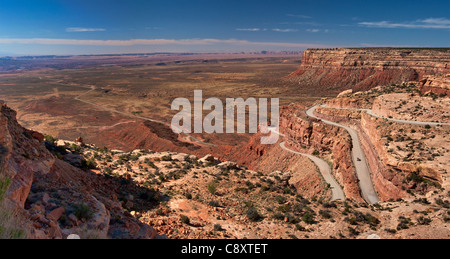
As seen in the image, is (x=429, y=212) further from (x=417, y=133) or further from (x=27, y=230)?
(x=27, y=230)

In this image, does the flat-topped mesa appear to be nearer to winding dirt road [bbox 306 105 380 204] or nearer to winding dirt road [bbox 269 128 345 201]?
winding dirt road [bbox 306 105 380 204]

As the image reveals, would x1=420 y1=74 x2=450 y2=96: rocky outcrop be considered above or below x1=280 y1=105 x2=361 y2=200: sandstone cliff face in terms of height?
above

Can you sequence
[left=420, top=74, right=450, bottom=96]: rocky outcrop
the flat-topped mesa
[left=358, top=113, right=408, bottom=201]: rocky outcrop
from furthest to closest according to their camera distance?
the flat-topped mesa, [left=420, top=74, right=450, bottom=96]: rocky outcrop, [left=358, top=113, right=408, bottom=201]: rocky outcrop

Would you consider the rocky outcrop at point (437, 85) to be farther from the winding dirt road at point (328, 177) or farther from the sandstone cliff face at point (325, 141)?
the winding dirt road at point (328, 177)

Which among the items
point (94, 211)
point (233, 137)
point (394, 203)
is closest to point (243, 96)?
point (233, 137)

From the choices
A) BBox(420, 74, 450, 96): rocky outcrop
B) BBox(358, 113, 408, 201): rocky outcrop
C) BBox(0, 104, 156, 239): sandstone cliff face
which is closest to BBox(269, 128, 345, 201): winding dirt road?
BBox(358, 113, 408, 201): rocky outcrop

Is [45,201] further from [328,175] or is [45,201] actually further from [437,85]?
[437,85]
